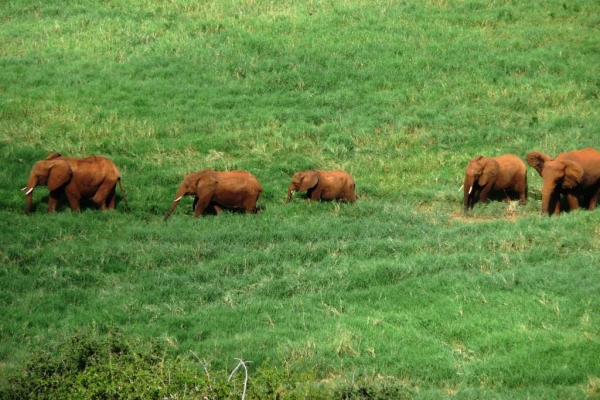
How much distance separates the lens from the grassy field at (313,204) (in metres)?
11.4

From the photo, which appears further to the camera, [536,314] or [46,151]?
[46,151]

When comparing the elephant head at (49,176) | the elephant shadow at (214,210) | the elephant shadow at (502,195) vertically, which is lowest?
the elephant shadow at (502,195)

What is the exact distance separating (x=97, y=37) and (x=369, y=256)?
45.8 ft

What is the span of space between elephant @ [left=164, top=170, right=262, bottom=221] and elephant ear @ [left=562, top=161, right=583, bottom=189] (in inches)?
217

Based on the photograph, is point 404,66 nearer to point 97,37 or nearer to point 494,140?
point 494,140

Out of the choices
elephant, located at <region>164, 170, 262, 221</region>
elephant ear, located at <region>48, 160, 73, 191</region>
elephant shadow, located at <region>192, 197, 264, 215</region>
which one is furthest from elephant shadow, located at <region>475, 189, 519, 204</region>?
elephant ear, located at <region>48, 160, 73, 191</region>

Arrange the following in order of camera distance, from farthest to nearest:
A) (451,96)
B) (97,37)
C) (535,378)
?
(97,37) → (451,96) → (535,378)

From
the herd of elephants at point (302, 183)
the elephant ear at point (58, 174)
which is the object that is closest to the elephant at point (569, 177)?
the herd of elephants at point (302, 183)

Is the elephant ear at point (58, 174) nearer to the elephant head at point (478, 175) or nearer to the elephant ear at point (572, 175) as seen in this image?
the elephant head at point (478, 175)

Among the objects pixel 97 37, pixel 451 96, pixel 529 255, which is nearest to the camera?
pixel 529 255

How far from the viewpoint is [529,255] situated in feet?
47.9

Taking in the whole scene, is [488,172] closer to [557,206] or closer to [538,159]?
[538,159]

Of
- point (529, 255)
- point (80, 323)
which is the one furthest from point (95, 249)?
point (529, 255)

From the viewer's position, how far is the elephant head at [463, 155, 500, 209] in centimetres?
1817
